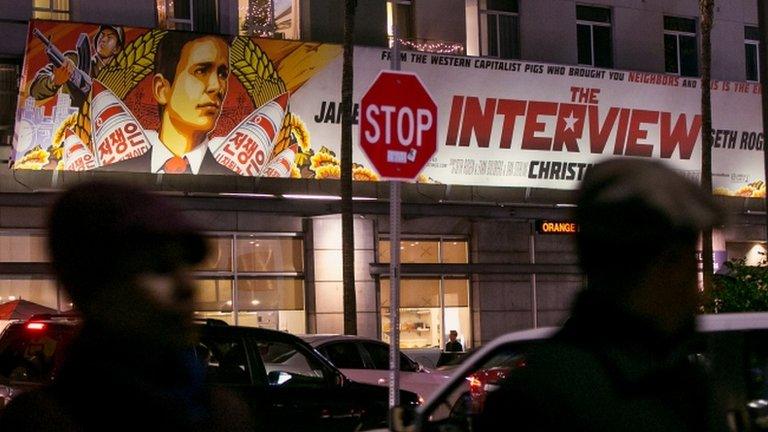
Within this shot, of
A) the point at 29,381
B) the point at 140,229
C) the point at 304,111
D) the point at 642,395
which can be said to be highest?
the point at 304,111

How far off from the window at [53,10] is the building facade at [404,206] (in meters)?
0.03

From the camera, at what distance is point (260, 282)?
28.6m

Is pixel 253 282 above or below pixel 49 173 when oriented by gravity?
below

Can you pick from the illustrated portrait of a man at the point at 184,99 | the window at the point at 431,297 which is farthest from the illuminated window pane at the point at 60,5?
the window at the point at 431,297

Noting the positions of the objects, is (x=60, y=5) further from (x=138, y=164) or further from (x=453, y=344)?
(x=453, y=344)

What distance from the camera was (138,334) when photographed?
2.37 m

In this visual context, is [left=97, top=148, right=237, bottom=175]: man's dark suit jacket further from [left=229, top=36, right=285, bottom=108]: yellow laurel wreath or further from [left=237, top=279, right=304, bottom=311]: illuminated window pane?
[left=237, top=279, right=304, bottom=311]: illuminated window pane

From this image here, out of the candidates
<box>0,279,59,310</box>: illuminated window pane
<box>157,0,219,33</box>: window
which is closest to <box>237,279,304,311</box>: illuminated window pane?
<box>0,279,59,310</box>: illuminated window pane

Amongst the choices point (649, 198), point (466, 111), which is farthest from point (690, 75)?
point (649, 198)

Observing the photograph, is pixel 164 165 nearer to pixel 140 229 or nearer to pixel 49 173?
pixel 49 173

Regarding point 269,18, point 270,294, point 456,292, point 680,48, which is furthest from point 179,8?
point 680,48

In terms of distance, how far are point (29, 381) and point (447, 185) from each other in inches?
750

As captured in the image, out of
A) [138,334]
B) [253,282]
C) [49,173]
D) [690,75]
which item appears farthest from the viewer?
[690,75]

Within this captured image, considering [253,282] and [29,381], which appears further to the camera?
[253,282]
